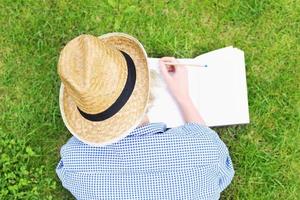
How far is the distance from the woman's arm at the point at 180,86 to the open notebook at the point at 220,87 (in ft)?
0.33

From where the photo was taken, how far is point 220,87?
3104 mm

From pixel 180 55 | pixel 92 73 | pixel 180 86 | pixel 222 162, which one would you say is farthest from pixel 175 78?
pixel 92 73

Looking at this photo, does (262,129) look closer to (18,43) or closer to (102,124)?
(102,124)

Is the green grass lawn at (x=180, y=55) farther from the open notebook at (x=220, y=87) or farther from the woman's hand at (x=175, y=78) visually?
the woman's hand at (x=175, y=78)

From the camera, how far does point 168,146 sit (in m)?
2.48

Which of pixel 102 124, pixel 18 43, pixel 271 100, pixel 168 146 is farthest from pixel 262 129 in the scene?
pixel 18 43

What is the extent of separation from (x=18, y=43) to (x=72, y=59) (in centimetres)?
88

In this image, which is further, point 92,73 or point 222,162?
point 222,162

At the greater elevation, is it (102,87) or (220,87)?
(102,87)

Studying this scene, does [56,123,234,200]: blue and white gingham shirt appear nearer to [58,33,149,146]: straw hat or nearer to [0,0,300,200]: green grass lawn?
[58,33,149,146]: straw hat

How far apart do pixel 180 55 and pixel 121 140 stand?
0.85 metres

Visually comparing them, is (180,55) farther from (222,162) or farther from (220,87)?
(222,162)

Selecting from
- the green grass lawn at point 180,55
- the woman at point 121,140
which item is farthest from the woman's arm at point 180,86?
the woman at point 121,140

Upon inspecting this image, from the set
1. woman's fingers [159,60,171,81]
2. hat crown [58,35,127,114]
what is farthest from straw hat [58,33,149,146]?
woman's fingers [159,60,171,81]
